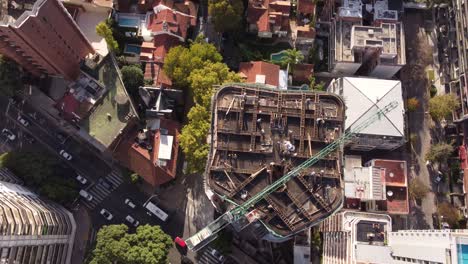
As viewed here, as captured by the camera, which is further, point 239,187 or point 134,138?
point 134,138

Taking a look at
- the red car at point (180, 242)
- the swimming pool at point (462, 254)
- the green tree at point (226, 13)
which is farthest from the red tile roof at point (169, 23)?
the swimming pool at point (462, 254)

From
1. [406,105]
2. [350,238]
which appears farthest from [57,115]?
[406,105]

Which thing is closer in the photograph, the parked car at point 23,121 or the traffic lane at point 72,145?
the traffic lane at point 72,145

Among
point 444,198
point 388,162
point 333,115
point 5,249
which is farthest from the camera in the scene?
point 444,198

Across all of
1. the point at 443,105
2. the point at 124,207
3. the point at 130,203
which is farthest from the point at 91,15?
the point at 443,105

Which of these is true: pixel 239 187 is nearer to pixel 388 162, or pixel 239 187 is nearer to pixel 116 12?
pixel 388 162

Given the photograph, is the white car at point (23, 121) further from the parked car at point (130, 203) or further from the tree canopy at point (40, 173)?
the parked car at point (130, 203)

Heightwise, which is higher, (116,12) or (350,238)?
(116,12)

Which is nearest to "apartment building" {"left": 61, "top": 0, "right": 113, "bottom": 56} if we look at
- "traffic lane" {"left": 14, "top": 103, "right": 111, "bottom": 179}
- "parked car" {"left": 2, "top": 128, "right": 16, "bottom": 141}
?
"traffic lane" {"left": 14, "top": 103, "right": 111, "bottom": 179}
